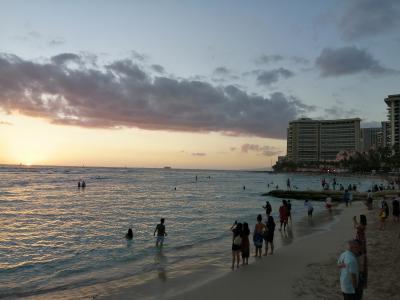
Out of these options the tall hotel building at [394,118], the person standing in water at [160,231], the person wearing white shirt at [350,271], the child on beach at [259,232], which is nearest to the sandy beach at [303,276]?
the child on beach at [259,232]

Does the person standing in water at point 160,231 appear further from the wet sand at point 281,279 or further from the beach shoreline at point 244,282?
the wet sand at point 281,279

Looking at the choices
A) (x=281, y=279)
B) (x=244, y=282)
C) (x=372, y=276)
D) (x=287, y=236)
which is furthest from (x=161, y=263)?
(x=287, y=236)

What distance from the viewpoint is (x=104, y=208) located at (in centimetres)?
3925

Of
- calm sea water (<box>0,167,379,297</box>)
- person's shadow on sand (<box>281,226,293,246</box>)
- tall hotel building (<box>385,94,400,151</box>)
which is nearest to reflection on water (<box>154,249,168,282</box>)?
calm sea water (<box>0,167,379,297</box>)

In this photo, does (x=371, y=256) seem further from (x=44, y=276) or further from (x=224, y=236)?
(x=44, y=276)

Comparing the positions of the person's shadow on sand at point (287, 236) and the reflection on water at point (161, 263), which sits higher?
the person's shadow on sand at point (287, 236)

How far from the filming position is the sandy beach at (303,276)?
1070 centimetres

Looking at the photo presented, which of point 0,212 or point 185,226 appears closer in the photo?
point 185,226

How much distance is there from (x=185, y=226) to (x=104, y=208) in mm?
14440

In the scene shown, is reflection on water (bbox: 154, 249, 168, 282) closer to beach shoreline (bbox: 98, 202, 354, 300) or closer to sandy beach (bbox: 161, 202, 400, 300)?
beach shoreline (bbox: 98, 202, 354, 300)

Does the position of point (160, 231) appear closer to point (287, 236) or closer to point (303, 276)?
point (287, 236)

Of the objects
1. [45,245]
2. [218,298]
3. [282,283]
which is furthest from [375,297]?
[45,245]

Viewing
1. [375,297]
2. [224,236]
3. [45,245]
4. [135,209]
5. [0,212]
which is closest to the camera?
[375,297]

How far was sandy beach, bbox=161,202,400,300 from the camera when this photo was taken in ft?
35.1
